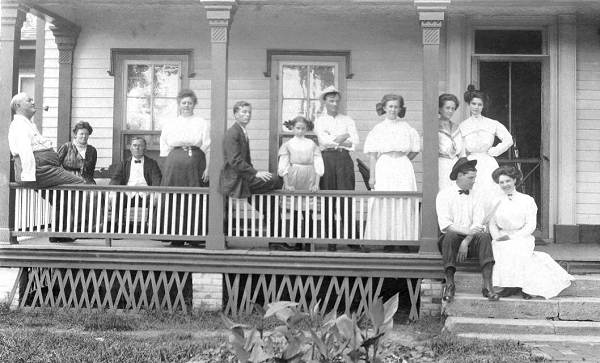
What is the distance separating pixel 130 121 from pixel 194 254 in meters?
2.94

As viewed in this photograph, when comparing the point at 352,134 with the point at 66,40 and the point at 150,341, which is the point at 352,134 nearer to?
the point at 150,341

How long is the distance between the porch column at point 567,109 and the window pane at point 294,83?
350cm

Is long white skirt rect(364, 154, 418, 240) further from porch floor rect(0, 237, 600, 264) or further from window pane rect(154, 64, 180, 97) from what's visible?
window pane rect(154, 64, 180, 97)

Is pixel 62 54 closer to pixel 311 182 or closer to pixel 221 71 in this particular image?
pixel 221 71

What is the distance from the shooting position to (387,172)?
766 cm

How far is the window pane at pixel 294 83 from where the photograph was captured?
9523 mm

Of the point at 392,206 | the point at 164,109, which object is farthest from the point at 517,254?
the point at 164,109

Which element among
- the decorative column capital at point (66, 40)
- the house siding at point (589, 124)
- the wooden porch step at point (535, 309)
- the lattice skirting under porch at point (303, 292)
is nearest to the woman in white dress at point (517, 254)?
the wooden porch step at point (535, 309)

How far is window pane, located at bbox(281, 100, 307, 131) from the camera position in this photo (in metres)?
9.50

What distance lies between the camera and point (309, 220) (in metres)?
7.75

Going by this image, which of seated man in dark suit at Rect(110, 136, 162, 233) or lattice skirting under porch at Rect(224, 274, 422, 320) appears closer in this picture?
lattice skirting under porch at Rect(224, 274, 422, 320)

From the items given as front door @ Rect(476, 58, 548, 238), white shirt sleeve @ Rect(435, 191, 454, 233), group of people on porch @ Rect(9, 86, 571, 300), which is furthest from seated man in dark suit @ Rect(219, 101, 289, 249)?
front door @ Rect(476, 58, 548, 238)

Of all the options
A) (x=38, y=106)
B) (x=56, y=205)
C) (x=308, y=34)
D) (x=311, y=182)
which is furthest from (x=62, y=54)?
(x=311, y=182)

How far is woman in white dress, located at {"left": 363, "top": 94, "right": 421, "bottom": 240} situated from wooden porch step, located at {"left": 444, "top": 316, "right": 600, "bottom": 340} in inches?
49.8
